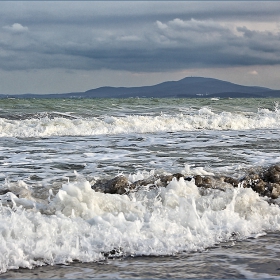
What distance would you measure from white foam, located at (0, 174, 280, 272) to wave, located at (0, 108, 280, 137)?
1286 cm

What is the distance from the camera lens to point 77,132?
2050 cm

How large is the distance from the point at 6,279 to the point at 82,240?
114cm

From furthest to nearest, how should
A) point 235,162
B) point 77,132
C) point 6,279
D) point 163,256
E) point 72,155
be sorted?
point 77,132
point 72,155
point 235,162
point 163,256
point 6,279

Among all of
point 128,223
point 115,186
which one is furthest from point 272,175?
point 128,223

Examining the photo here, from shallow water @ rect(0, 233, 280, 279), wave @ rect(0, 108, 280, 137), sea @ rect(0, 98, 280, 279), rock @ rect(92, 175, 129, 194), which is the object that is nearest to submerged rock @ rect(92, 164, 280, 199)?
rock @ rect(92, 175, 129, 194)

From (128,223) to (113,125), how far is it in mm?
16609

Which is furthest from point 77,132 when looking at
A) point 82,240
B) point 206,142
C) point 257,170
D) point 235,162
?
point 82,240

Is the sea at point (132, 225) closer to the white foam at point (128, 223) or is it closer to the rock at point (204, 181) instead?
the white foam at point (128, 223)

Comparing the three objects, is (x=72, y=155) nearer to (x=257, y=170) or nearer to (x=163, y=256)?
(x=257, y=170)

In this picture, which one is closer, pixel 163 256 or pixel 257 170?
pixel 163 256

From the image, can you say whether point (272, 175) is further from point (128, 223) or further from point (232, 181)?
point (128, 223)

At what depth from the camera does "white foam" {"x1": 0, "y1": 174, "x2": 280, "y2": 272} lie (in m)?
5.33

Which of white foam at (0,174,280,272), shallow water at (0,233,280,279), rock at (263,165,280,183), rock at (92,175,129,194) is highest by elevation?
rock at (263,165,280,183)

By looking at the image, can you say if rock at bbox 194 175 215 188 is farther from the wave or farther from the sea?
the wave
